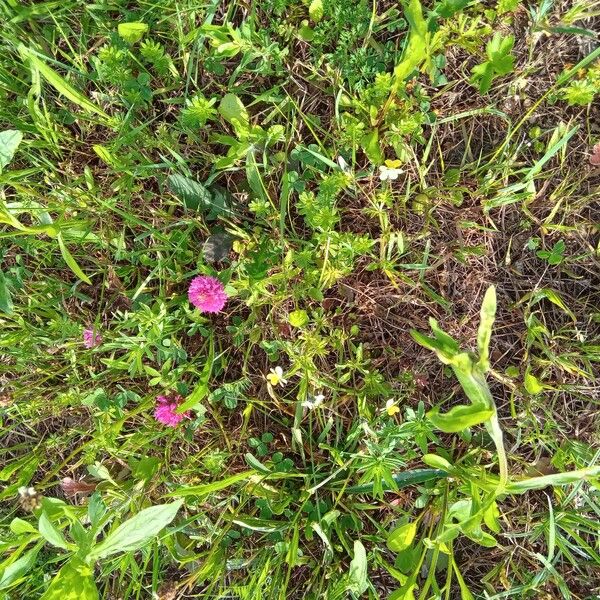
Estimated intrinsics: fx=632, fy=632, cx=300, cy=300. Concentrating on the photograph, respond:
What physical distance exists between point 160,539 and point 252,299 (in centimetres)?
76

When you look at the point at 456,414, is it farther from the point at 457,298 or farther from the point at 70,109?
the point at 70,109

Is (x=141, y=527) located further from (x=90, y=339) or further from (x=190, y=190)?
(x=190, y=190)

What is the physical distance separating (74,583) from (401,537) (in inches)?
35.7

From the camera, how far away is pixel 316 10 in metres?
1.93

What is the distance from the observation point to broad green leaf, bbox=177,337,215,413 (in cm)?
187

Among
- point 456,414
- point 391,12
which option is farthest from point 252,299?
point 391,12

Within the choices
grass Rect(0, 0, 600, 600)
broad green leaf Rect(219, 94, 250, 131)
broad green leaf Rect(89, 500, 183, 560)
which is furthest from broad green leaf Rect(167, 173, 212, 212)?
broad green leaf Rect(89, 500, 183, 560)

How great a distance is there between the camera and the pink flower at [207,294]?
75.7 inches

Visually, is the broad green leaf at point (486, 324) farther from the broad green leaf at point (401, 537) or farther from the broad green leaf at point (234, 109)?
the broad green leaf at point (234, 109)

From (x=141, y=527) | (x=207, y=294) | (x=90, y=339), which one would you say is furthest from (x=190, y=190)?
(x=141, y=527)

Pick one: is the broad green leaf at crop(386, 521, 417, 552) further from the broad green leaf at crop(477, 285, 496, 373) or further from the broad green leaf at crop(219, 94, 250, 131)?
the broad green leaf at crop(219, 94, 250, 131)

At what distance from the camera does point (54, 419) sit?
2.14 meters

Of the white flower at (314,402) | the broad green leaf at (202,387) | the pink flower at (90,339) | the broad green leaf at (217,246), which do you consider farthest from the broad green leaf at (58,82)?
the white flower at (314,402)

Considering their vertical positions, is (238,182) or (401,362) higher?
(238,182)
